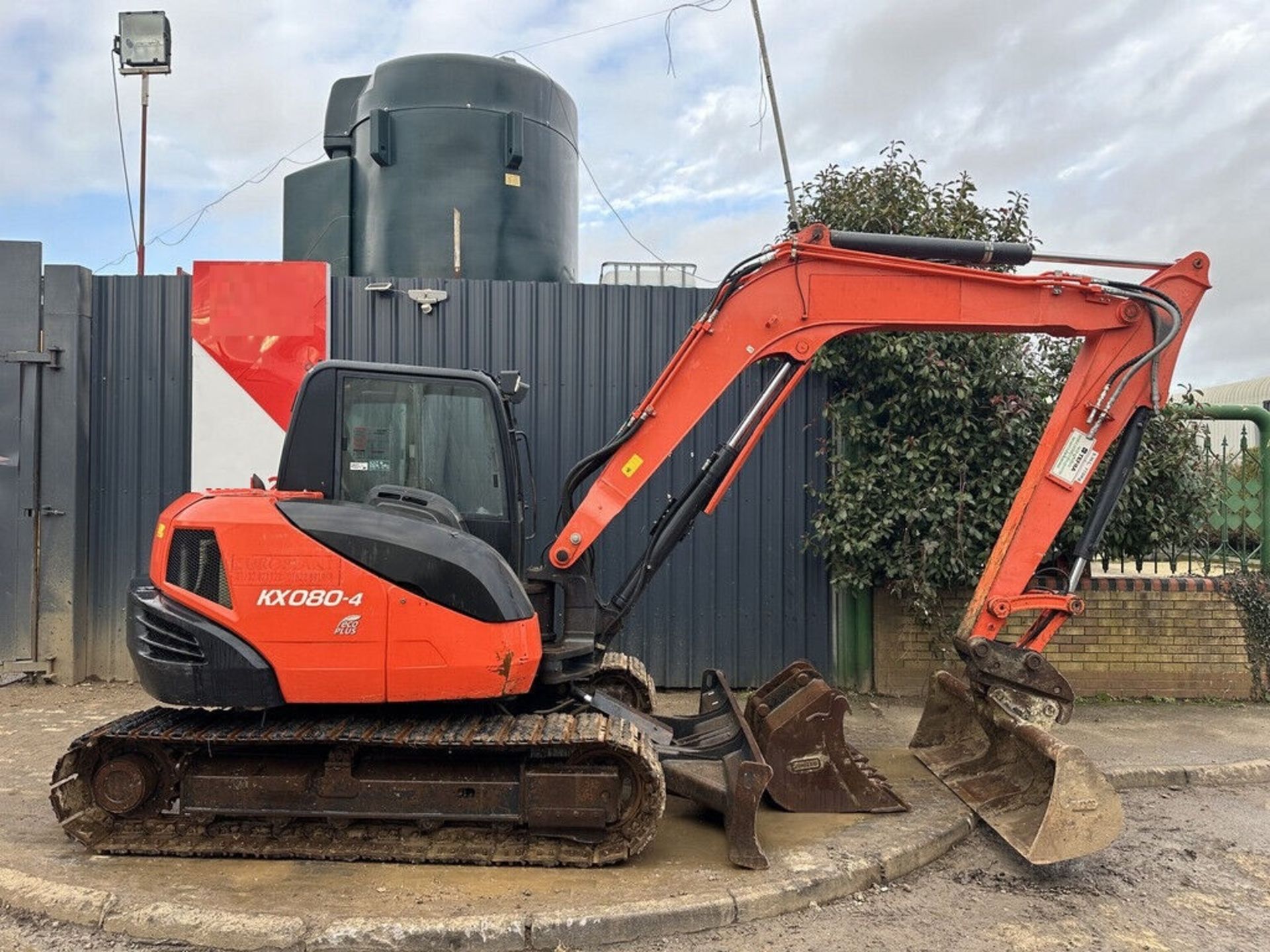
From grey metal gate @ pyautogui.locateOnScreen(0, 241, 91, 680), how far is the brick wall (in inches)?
258

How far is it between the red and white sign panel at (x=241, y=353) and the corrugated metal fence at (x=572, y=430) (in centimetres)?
22

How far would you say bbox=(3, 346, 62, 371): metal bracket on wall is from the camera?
23.6ft

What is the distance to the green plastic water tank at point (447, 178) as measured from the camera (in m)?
8.38

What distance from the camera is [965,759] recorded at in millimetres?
5242

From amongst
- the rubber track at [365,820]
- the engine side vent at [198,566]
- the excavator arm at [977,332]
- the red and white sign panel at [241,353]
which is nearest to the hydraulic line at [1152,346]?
the excavator arm at [977,332]

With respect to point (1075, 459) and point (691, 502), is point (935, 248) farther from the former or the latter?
point (691, 502)

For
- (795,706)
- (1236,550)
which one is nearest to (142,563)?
(795,706)

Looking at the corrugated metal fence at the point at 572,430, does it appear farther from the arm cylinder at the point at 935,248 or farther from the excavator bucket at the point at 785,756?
the arm cylinder at the point at 935,248

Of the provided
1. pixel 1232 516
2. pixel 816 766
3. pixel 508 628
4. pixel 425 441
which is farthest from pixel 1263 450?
pixel 425 441

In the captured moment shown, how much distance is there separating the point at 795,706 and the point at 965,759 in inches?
51.6

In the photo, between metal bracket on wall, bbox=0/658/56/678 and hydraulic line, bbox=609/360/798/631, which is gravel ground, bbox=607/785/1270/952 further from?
metal bracket on wall, bbox=0/658/56/678

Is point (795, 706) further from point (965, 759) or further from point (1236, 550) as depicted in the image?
point (1236, 550)

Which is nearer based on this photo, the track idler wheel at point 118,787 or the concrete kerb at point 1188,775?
the track idler wheel at point 118,787

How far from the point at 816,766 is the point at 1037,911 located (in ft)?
3.91
